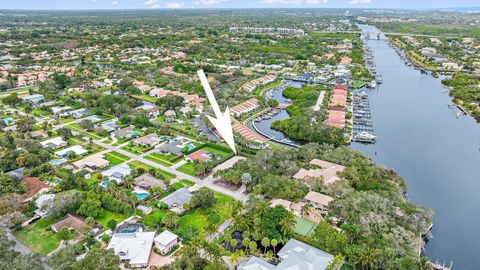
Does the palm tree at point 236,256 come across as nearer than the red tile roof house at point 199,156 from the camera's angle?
Yes

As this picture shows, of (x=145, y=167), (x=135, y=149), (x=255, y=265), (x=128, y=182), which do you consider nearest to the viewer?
(x=255, y=265)

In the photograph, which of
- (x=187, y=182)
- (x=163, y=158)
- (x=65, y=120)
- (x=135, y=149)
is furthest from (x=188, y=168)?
(x=65, y=120)

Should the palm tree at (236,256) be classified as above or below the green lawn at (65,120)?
below

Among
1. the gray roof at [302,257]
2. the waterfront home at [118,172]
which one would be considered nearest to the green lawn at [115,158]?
the waterfront home at [118,172]

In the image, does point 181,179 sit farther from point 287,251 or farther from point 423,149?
point 423,149

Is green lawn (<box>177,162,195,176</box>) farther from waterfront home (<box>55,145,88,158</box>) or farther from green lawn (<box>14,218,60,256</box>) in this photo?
green lawn (<box>14,218,60,256</box>)

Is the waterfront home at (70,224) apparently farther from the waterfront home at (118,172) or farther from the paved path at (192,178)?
the paved path at (192,178)

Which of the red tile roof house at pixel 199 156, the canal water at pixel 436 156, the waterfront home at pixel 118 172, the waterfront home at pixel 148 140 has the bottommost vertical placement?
the canal water at pixel 436 156

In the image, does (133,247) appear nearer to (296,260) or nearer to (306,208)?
(296,260)
